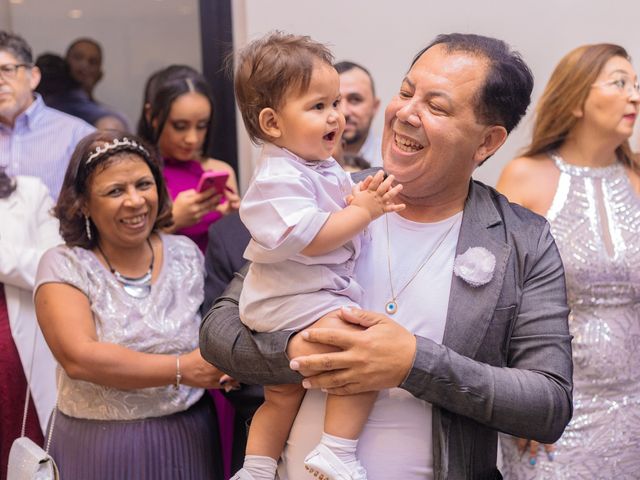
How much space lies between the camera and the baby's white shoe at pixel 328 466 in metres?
1.82

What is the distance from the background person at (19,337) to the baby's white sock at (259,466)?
156 centimetres

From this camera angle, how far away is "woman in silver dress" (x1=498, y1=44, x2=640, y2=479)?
116 inches

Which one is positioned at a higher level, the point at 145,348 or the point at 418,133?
the point at 418,133

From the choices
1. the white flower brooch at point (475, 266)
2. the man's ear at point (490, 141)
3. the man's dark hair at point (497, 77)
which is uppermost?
the man's dark hair at point (497, 77)

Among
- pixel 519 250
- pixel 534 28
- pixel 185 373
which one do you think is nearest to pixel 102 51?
pixel 534 28

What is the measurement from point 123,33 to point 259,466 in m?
3.43

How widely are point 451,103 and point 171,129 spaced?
2.11 metres

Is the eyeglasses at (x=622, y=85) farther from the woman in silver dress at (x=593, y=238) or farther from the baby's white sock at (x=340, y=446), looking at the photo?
the baby's white sock at (x=340, y=446)

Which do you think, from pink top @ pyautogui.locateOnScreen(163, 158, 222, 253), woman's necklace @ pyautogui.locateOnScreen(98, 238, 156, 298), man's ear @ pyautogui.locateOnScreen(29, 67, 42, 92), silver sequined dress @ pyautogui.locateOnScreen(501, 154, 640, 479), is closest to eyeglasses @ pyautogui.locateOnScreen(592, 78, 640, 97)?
silver sequined dress @ pyautogui.locateOnScreen(501, 154, 640, 479)

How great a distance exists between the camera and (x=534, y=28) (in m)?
4.34

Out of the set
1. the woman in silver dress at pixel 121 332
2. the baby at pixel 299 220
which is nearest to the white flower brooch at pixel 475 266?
the baby at pixel 299 220

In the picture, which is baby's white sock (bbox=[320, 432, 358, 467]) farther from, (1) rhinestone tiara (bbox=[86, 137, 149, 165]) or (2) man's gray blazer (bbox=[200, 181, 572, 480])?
(1) rhinestone tiara (bbox=[86, 137, 149, 165])

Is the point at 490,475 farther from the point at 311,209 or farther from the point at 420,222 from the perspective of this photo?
the point at 311,209

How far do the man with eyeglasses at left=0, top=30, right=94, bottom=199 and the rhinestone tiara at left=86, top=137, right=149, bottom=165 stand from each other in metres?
0.96
